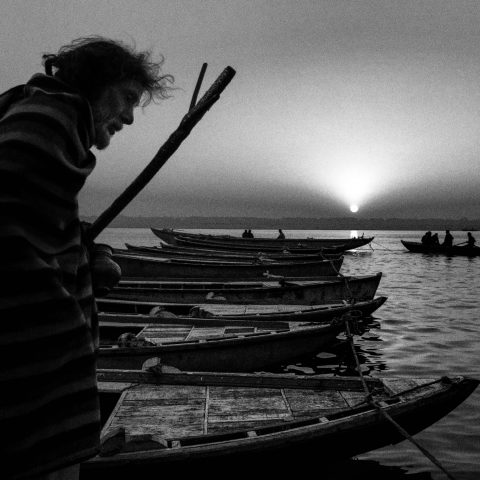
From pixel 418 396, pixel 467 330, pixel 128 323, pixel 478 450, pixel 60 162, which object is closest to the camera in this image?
pixel 60 162

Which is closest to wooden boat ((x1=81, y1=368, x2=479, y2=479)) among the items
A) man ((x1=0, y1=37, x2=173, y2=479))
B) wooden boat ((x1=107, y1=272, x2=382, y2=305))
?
man ((x1=0, y1=37, x2=173, y2=479))

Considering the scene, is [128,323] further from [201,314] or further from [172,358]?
[172,358]

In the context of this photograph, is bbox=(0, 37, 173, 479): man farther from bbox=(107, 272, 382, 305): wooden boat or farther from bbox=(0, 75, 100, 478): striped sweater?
bbox=(107, 272, 382, 305): wooden boat

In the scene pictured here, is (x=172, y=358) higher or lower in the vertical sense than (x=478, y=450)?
higher

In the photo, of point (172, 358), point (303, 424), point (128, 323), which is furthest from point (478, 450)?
point (128, 323)

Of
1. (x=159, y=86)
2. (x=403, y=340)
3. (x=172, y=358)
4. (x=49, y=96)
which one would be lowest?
(x=403, y=340)

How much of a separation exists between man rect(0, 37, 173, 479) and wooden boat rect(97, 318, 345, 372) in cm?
688

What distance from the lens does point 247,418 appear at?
558cm

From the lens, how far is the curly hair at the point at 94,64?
1.67m

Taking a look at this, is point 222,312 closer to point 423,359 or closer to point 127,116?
point 423,359

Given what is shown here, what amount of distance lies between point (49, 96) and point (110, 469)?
4.08 meters

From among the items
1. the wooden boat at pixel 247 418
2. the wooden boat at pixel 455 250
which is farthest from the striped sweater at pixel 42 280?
the wooden boat at pixel 455 250

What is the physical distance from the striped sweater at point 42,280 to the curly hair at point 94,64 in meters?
0.14

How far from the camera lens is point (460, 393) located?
5.79m
